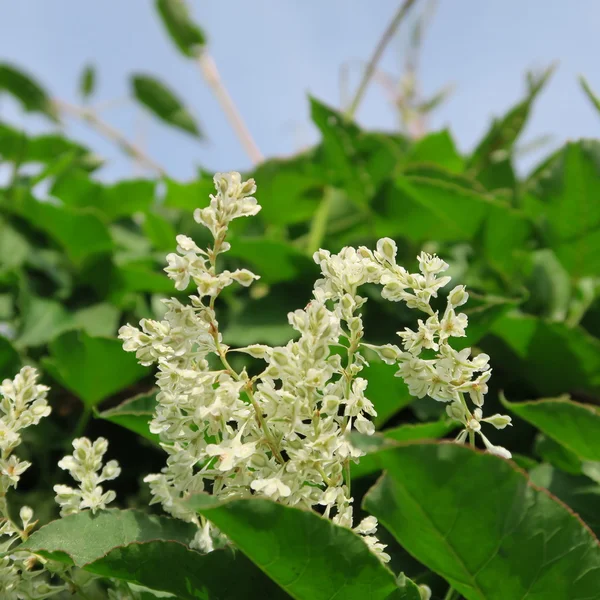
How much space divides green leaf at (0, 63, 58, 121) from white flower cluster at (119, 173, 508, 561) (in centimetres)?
146

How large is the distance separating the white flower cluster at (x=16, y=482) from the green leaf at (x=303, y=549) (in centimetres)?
22

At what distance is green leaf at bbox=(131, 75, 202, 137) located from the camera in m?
1.73

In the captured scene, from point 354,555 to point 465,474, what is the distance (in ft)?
0.33

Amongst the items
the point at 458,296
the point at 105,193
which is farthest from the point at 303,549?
the point at 105,193

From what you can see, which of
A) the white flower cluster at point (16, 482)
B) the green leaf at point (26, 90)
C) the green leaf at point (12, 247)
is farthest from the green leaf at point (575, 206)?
the green leaf at point (26, 90)

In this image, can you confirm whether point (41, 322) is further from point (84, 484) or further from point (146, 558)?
point (146, 558)

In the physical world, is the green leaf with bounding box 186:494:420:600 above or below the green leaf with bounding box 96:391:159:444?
above

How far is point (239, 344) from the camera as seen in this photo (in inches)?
50.0


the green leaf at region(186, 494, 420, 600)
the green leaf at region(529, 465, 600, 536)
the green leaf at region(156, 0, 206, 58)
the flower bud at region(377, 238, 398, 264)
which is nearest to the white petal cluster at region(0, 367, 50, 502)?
the green leaf at region(186, 494, 420, 600)

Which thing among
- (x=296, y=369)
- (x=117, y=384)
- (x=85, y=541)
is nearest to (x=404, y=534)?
(x=296, y=369)

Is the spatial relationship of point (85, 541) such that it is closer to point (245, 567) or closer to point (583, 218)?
point (245, 567)

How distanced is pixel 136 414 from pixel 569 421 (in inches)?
18.7

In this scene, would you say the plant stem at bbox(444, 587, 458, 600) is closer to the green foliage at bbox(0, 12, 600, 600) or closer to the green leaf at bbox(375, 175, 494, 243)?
the green foliage at bbox(0, 12, 600, 600)

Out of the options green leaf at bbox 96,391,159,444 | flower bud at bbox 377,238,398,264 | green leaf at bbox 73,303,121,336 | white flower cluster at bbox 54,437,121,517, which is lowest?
green leaf at bbox 73,303,121,336
